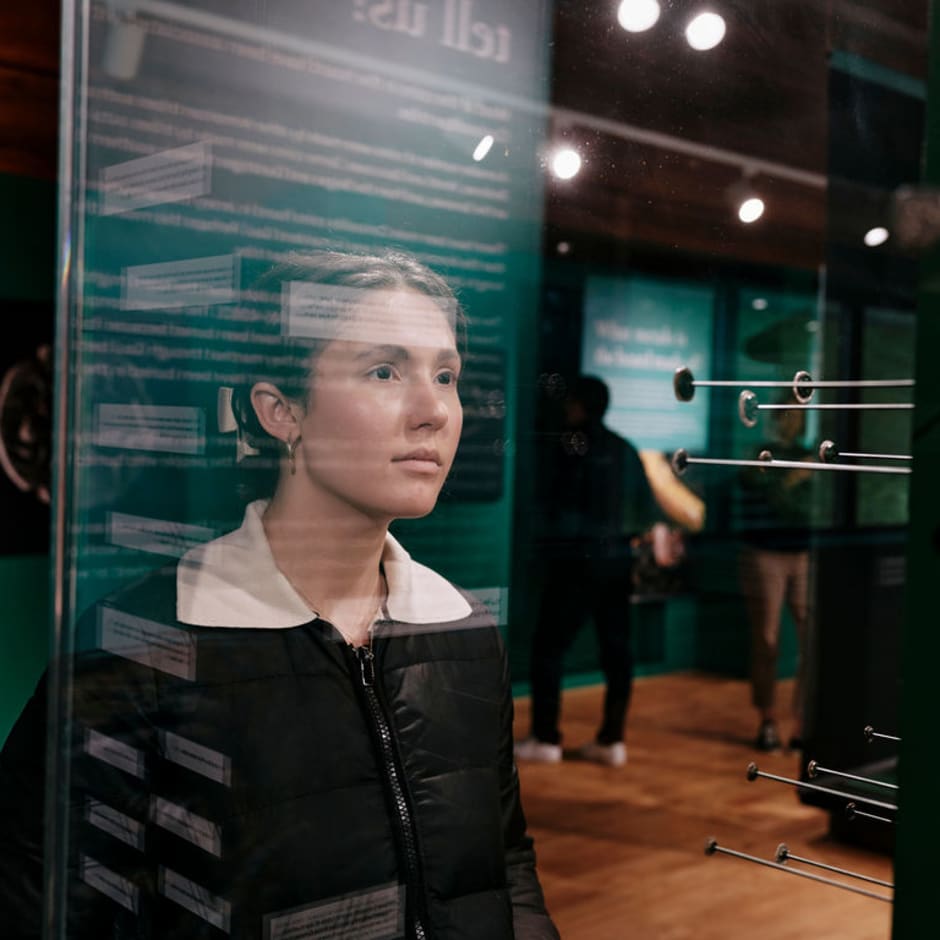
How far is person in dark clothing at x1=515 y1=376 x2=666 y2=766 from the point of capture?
1209 mm

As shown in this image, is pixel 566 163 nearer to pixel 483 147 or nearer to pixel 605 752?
pixel 483 147

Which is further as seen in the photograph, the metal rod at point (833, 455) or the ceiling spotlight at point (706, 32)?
the ceiling spotlight at point (706, 32)

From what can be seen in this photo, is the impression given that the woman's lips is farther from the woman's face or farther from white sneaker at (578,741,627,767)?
white sneaker at (578,741,627,767)

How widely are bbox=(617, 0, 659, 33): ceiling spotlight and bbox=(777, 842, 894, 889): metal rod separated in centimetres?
84

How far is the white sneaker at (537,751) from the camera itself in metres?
1.30

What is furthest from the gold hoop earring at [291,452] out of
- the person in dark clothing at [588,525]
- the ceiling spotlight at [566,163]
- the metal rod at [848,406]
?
the metal rod at [848,406]

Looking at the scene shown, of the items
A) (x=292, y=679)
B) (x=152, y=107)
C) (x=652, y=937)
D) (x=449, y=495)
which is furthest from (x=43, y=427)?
(x=652, y=937)

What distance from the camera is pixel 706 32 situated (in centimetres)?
116

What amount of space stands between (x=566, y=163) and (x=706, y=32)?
0.19 meters

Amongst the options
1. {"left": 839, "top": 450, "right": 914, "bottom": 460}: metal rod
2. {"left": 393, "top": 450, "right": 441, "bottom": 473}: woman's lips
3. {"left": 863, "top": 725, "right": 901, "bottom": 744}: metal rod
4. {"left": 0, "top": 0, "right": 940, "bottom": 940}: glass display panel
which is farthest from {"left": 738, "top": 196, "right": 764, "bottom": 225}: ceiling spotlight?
{"left": 863, "top": 725, "right": 901, "bottom": 744}: metal rod

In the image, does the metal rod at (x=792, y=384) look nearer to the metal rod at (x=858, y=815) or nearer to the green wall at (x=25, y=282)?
the metal rod at (x=858, y=815)

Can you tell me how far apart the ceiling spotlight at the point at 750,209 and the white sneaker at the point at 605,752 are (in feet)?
1.94

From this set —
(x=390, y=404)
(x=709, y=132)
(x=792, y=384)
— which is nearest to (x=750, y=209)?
(x=709, y=132)

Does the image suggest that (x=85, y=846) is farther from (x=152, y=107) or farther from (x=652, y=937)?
(x=152, y=107)
